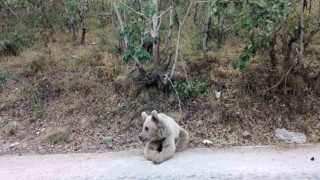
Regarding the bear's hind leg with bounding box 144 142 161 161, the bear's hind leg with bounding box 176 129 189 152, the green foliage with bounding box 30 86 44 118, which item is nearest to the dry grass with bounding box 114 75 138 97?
the green foliage with bounding box 30 86 44 118

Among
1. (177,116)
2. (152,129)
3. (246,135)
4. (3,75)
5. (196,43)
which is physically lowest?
(246,135)

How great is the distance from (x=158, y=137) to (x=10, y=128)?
3535mm

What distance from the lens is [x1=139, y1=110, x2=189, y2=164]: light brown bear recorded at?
436 centimetres

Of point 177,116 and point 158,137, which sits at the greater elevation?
point 158,137

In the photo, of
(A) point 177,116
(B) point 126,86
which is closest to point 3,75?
(B) point 126,86

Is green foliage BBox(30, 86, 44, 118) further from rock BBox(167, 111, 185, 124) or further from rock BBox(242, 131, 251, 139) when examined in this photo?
rock BBox(242, 131, 251, 139)

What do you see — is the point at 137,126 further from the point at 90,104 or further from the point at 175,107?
the point at 90,104

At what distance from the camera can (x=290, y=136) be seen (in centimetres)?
512

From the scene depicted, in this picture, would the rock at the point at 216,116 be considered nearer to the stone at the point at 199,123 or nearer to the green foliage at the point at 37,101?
the stone at the point at 199,123

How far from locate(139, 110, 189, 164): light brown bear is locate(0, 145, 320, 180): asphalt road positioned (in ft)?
0.40

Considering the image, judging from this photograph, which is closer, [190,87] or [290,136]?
[290,136]

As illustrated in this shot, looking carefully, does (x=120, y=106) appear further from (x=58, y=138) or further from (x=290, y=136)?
(x=290, y=136)

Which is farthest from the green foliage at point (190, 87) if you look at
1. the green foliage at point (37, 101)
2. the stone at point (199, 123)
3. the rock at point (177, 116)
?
the green foliage at point (37, 101)

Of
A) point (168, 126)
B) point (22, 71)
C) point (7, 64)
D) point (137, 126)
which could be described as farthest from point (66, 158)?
point (7, 64)
